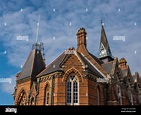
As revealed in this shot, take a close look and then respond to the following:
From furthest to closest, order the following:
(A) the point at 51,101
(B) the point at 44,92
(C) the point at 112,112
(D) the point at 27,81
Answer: (D) the point at 27,81 → (B) the point at 44,92 → (A) the point at 51,101 → (C) the point at 112,112

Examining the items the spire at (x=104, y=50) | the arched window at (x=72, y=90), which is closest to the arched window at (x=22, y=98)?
the arched window at (x=72, y=90)

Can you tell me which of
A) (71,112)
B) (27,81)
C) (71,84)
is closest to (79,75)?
(71,84)

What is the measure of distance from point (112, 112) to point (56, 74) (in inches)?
699

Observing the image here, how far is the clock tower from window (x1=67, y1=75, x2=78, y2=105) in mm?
19669

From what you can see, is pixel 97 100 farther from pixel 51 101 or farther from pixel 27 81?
pixel 27 81

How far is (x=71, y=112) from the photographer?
25.7ft

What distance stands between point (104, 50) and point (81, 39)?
10378 millimetres

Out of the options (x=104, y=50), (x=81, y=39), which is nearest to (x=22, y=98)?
(x=81, y=39)

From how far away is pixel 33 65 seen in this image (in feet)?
98.3

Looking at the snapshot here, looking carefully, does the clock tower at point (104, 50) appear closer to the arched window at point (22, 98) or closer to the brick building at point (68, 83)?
the brick building at point (68, 83)

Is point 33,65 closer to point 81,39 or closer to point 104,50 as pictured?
point 81,39

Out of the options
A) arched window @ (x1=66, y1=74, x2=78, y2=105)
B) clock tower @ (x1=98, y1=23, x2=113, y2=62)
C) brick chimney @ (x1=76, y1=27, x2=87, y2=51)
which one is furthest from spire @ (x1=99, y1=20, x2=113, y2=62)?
arched window @ (x1=66, y1=74, x2=78, y2=105)

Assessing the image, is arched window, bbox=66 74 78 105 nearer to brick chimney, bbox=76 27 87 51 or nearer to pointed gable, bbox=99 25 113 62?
brick chimney, bbox=76 27 87 51

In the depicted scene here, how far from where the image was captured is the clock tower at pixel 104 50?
43959mm
